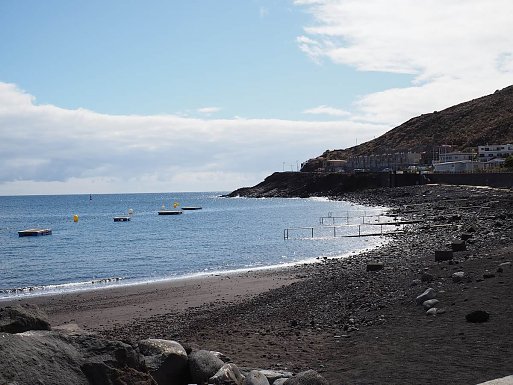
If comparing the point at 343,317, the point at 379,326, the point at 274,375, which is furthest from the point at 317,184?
the point at 274,375

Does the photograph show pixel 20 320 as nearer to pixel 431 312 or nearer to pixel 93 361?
pixel 93 361

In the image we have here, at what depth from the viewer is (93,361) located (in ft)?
26.2

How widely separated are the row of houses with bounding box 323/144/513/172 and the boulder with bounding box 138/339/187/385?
107 meters

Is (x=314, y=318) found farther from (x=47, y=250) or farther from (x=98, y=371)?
(x=47, y=250)

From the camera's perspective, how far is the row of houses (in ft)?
396

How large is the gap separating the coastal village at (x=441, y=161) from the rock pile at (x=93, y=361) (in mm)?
95586

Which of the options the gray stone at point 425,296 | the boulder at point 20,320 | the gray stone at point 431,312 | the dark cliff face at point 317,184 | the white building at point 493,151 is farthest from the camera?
the dark cliff face at point 317,184

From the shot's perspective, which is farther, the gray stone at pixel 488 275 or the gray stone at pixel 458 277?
the gray stone at pixel 458 277

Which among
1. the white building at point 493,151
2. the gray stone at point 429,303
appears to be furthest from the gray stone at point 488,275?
the white building at point 493,151

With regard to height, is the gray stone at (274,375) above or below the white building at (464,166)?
below

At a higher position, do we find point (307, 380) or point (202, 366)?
point (202, 366)

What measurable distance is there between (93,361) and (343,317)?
31.1ft

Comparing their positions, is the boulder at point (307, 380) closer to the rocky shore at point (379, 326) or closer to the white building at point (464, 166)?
the rocky shore at point (379, 326)

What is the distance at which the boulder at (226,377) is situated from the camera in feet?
31.5
